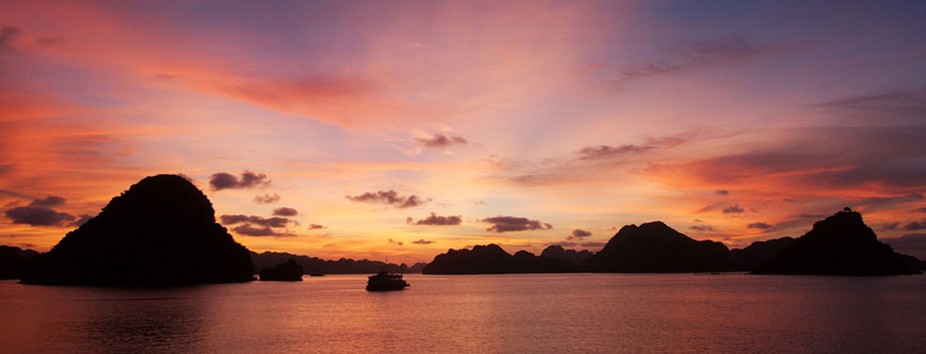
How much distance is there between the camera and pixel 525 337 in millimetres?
76875

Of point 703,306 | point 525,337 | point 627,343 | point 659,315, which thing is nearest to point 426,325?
point 525,337

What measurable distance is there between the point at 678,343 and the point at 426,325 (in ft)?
119

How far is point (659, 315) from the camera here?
107 m

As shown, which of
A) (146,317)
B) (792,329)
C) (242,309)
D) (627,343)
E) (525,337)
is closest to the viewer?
(627,343)

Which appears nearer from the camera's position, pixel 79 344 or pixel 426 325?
pixel 79 344

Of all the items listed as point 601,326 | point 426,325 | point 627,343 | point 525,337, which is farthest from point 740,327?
point 426,325

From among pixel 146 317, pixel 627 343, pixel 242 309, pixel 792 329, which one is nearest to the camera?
pixel 627 343

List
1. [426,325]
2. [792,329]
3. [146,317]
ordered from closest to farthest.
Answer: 1. [792,329]
2. [426,325]
3. [146,317]

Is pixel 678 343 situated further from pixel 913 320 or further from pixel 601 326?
pixel 913 320

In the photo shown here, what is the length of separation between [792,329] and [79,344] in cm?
8469

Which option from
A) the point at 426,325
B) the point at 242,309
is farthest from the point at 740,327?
the point at 242,309

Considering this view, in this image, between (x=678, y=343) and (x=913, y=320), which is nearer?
(x=678, y=343)

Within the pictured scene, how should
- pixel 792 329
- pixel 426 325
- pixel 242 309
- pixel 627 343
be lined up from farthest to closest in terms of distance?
1. pixel 242 309
2. pixel 426 325
3. pixel 792 329
4. pixel 627 343

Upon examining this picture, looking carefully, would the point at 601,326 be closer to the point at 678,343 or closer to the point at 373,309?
the point at 678,343
